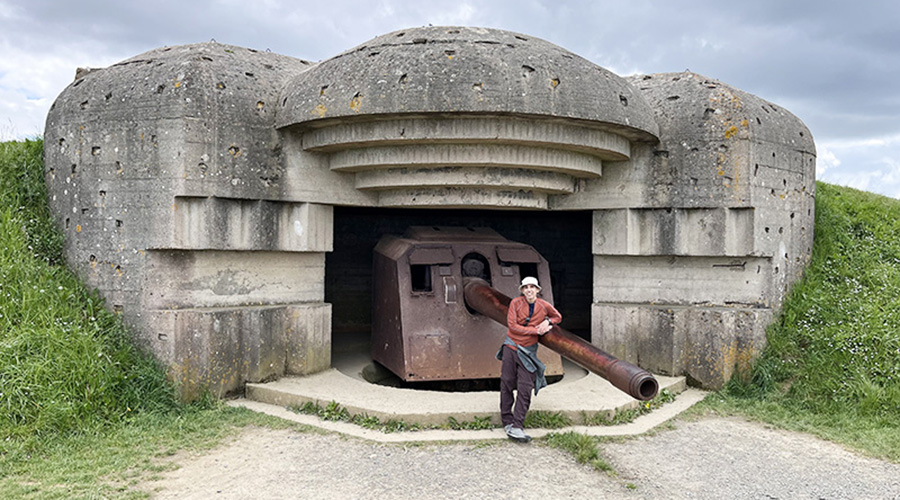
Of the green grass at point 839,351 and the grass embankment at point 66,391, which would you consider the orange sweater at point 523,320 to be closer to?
the green grass at point 839,351

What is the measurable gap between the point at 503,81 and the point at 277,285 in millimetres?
2558

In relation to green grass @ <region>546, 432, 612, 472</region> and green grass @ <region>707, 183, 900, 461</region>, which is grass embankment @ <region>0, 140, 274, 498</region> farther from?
green grass @ <region>707, 183, 900, 461</region>

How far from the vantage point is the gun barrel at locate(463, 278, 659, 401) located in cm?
348

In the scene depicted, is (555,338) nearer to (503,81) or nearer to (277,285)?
(503,81)

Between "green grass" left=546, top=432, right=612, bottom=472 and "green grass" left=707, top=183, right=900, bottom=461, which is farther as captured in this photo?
"green grass" left=707, top=183, right=900, bottom=461

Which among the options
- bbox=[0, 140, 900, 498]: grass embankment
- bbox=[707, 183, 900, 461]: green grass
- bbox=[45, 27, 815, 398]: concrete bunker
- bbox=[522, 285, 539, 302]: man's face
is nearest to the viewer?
bbox=[0, 140, 900, 498]: grass embankment

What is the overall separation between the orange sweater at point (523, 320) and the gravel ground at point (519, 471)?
0.66 meters

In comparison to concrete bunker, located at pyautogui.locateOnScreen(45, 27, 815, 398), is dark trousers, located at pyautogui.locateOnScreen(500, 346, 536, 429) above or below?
below

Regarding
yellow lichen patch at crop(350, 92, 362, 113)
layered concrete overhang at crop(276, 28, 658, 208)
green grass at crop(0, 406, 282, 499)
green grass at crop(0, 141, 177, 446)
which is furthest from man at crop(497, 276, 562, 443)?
green grass at crop(0, 141, 177, 446)

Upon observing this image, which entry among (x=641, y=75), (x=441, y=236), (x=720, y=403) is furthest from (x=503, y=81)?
(x=720, y=403)

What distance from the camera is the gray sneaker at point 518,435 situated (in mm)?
4188

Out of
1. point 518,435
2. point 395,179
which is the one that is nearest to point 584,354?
point 518,435

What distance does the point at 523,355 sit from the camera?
14.1 feet

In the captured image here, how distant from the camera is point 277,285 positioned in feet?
18.6
